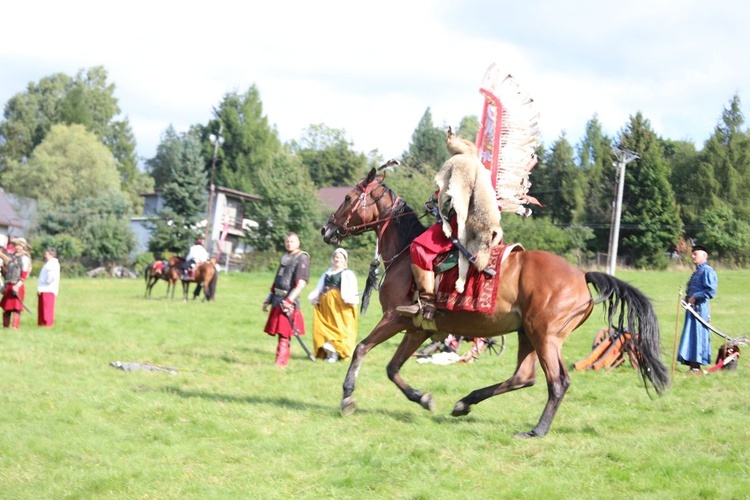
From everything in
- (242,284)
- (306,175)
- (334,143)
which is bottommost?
(242,284)

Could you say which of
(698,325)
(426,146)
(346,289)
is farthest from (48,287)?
(426,146)

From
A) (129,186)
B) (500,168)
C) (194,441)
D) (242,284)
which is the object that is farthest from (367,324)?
(129,186)

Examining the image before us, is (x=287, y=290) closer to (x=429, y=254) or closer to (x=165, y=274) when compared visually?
(x=429, y=254)

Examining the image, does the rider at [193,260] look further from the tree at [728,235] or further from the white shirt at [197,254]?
the tree at [728,235]

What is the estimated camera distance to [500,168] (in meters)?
9.36

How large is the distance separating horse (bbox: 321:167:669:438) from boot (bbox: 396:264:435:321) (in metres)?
0.18

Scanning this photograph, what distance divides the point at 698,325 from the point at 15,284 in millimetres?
13105

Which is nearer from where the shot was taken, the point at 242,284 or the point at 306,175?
the point at 242,284

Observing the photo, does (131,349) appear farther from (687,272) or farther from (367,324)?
(687,272)

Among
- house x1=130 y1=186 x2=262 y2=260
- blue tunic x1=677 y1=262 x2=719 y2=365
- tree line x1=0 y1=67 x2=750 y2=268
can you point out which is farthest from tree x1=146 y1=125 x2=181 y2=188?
blue tunic x1=677 y1=262 x2=719 y2=365

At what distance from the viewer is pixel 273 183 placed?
60219mm

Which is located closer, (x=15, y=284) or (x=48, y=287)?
(x=15, y=284)

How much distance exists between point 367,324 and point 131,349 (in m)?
7.91

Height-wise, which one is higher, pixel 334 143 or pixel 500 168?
pixel 334 143
